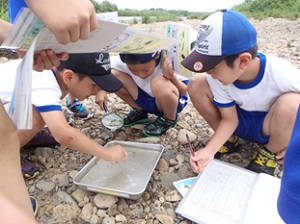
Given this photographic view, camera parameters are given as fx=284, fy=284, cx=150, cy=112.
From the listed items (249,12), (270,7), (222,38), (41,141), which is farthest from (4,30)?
(270,7)

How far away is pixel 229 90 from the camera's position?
4.36 ft

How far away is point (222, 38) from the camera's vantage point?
3.67 feet

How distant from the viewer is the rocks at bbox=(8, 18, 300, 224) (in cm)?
111

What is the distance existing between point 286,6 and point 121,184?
35.3ft

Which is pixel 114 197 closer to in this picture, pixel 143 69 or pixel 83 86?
Result: pixel 83 86

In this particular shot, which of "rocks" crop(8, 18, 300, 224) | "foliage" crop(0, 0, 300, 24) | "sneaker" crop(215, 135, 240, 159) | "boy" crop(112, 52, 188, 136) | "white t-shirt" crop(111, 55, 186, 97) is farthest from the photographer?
"foliage" crop(0, 0, 300, 24)

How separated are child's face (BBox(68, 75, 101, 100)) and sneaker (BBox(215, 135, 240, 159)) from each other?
28.1 inches

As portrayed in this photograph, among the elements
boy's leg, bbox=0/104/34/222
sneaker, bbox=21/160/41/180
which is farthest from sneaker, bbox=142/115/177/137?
boy's leg, bbox=0/104/34/222

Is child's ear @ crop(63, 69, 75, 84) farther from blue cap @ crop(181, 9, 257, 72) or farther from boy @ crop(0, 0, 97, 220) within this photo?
boy @ crop(0, 0, 97, 220)

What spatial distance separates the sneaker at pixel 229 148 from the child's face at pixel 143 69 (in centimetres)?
59

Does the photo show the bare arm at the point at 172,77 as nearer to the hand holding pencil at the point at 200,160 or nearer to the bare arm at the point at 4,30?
the hand holding pencil at the point at 200,160

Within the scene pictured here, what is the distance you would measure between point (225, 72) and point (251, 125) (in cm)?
34

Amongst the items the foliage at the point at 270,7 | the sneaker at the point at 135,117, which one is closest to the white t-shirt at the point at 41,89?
the sneaker at the point at 135,117

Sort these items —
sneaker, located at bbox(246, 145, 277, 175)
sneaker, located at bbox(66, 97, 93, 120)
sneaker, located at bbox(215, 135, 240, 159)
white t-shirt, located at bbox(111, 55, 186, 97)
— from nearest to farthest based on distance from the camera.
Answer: sneaker, located at bbox(246, 145, 277, 175) → sneaker, located at bbox(215, 135, 240, 159) → white t-shirt, located at bbox(111, 55, 186, 97) → sneaker, located at bbox(66, 97, 93, 120)
